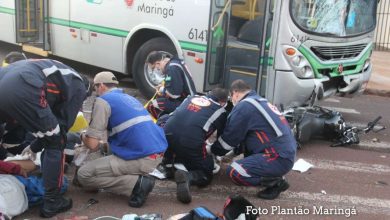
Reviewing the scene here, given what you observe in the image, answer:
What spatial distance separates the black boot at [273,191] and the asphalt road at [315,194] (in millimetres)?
66

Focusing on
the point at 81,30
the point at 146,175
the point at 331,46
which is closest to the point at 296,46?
the point at 331,46

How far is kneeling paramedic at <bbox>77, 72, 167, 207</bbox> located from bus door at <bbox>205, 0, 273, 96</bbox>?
3229 mm

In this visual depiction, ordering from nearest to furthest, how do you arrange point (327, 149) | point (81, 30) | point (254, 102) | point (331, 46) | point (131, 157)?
point (131, 157), point (254, 102), point (327, 149), point (331, 46), point (81, 30)

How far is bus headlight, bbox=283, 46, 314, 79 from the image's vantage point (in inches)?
294

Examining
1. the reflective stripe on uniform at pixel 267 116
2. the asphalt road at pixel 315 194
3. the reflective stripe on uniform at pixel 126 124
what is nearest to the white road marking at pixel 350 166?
the asphalt road at pixel 315 194

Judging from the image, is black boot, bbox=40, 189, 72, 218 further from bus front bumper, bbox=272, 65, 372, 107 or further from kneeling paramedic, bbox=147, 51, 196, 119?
bus front bumper, bbox=272, 65, 372, 107

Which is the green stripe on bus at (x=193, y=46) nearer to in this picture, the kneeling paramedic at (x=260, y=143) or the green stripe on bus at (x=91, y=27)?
the green stripe on bus at (x=91, y=27)

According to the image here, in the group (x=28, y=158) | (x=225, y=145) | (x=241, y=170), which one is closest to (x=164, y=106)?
(x=225, y=145)

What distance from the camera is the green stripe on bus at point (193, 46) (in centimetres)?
829

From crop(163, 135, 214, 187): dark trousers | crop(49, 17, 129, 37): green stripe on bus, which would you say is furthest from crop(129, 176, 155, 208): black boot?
crop(49, 17, 129, 37): green stripe on bus

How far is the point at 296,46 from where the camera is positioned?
7.49 metres

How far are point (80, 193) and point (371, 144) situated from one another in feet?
14.1

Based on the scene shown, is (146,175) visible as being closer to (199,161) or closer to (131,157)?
(131,157)

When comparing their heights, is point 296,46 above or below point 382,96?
above
